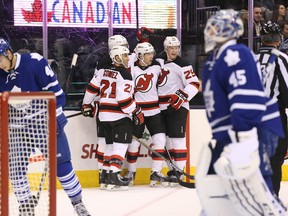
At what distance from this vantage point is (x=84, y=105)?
677 centimetres

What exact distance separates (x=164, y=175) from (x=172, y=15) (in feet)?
5.05

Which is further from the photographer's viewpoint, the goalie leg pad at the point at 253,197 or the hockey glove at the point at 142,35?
the hockey glove at the point at 142,35

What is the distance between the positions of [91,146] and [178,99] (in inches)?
31.7

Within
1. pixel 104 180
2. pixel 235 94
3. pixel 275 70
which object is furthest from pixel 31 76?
pixel 104 180

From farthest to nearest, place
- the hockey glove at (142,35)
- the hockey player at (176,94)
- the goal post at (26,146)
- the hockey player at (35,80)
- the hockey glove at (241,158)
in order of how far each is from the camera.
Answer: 1. the hockey glove at (142,35)
2. the hockey player at (176,94)
3. the hockey player at (35,80)
4. the goal post at (26,146)
5. the hockey glove at (241,158)

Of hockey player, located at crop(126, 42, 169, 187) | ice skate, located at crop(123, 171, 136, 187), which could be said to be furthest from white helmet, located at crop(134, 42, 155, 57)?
ice skate, located at crop(123, 171, 136, 187)

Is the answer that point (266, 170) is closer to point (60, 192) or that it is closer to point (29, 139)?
point (29, 139)

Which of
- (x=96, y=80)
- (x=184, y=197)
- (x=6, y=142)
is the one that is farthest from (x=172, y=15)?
(x=6, y=142)

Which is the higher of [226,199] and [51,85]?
[51,85]

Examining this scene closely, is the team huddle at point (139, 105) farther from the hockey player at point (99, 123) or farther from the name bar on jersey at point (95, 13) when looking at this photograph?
the name bar on jersey at point (95, 13)

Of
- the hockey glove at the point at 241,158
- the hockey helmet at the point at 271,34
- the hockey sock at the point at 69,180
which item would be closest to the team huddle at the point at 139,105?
the hockey sock at the point at 69,180

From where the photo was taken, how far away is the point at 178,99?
6.90 meters

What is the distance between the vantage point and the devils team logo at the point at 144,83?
22.7 feet

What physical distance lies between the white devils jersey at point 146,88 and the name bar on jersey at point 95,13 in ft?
2.76
